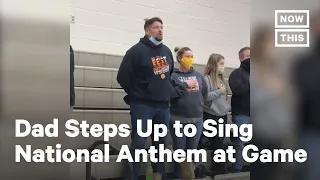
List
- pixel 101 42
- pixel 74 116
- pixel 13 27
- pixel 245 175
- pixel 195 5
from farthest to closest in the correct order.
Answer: pixel 101 42 < pixel 195 5 < pixel 245 175 < pixel 74 116 < pixel 13 27

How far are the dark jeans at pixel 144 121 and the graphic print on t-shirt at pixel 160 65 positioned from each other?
0.15 meters

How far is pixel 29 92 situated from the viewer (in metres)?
0.96

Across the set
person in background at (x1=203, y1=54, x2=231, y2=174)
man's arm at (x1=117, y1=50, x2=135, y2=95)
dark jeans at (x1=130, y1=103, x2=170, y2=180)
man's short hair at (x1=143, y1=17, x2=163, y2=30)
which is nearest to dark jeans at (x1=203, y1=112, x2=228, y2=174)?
person in background at (x1=203, y1=54, x2=231, y2=174)

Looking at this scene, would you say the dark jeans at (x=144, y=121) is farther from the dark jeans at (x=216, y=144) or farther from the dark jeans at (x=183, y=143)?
the dark jeans at (x=216, y=144)

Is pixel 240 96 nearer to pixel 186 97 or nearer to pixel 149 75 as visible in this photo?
pixel 186 97

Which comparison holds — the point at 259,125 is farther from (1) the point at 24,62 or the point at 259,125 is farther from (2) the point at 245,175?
(1) the point at 24,62

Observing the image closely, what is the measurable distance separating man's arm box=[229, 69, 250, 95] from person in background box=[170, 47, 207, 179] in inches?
4.7

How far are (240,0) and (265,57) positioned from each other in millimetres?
182

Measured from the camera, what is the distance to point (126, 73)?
139 cm

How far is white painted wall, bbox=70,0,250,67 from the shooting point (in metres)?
1.25

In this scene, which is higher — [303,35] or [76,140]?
[303,35]

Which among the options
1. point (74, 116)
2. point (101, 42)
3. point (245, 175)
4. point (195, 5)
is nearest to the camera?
point (74, 116)

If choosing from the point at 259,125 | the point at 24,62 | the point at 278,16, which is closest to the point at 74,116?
the point at 24,62

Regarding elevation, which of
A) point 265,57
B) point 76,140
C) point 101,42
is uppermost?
point 101,42
